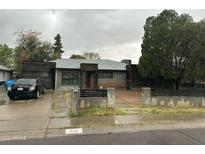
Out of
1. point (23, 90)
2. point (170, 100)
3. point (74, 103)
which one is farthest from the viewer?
point (23, 90)

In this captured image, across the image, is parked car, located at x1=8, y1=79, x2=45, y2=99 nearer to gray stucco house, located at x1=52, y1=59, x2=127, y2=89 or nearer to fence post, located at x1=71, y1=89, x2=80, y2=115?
fence post, located at x1=71, y1=89, x2=80, y2=115

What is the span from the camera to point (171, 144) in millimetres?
6520

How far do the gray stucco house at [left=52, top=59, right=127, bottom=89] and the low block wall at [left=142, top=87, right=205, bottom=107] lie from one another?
1649cm

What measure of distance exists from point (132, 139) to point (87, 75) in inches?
922

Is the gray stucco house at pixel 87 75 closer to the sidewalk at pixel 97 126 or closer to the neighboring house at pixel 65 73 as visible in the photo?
the neighboring house at pixel 65 73

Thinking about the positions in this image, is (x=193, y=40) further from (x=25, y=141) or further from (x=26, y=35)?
(x=26, y=35)

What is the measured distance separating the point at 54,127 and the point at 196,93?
8411 millimetres

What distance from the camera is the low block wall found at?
1341 cm

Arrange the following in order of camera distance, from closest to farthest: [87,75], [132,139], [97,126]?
1. [132,139]
2. [97,126]
3. [87,75]

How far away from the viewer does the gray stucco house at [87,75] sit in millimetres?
29531

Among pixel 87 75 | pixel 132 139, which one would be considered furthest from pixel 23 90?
pixel 87 75

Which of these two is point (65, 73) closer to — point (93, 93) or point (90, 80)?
point (90, 80)

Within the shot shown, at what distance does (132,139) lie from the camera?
7.03m

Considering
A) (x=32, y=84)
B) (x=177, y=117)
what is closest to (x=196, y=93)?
(x=177, y=117)
